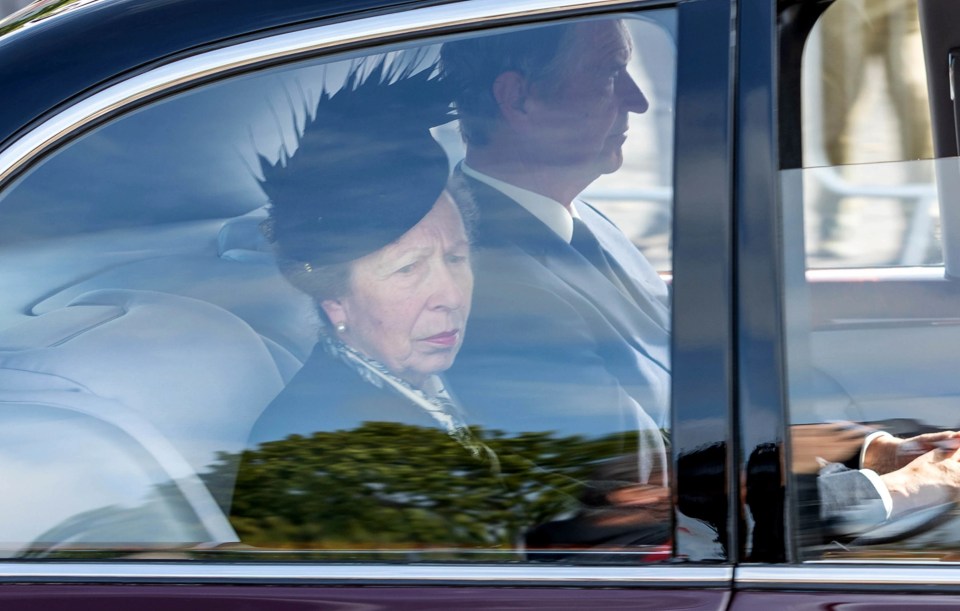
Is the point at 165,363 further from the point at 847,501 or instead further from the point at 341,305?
the point at 847,501

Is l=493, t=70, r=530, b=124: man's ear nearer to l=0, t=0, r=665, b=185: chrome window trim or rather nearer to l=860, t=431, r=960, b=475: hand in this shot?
l=0, t=0, r=665, b=185: chrome window trim

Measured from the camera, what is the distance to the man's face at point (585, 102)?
1349mm

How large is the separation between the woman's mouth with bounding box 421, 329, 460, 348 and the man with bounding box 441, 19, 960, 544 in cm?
2

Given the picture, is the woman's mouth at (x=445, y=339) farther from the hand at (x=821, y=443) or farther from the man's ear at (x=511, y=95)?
the hand at (x=821, y=443)

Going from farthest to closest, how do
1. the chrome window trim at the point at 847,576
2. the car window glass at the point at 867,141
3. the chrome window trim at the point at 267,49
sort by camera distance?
A: the car window glass at the point at 867,141 → the chrome window trim at the point at 267,49 → the chrome window trim at the point at 847,576

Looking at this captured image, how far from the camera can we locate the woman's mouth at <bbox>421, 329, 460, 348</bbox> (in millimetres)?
1368

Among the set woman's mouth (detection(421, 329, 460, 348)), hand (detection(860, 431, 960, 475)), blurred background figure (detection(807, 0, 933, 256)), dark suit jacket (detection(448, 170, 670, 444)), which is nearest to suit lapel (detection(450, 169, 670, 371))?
dark suit jacket (detection(448, 170, 670, 444))

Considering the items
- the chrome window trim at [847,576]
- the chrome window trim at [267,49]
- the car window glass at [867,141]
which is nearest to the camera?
the chrome window trim at [847,576]

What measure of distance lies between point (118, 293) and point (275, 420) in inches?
10.0

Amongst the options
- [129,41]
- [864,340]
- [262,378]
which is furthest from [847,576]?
[129,41]

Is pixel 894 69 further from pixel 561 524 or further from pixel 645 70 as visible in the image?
pixel 561 524

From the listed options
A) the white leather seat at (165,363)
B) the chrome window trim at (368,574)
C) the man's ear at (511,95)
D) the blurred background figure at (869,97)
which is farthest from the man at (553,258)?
the blurred background figure at (869,97)

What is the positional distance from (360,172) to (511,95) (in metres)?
0.20

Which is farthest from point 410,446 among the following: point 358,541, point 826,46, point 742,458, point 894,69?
point 894,69
